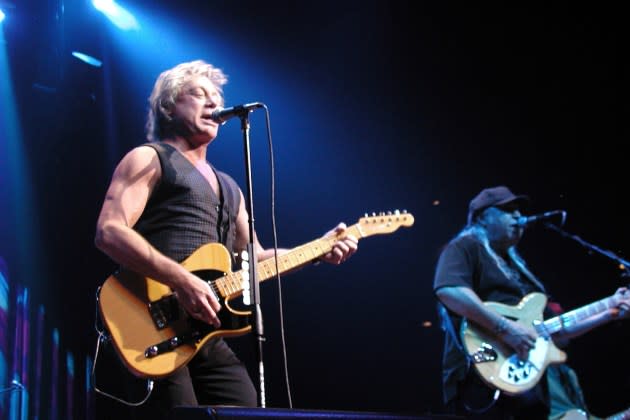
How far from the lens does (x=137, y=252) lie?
8.92ft

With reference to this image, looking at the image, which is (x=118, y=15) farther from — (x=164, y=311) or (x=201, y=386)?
(x=201, y=386)

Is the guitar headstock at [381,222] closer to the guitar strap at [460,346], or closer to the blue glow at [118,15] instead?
the guitar strap at [460,346]

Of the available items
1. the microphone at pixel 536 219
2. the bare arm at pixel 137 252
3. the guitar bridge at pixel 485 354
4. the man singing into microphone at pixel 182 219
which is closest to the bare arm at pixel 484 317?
the guitar bridge at pixel 485 354

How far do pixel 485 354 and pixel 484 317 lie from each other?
24 cm

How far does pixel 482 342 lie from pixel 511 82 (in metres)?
3.15

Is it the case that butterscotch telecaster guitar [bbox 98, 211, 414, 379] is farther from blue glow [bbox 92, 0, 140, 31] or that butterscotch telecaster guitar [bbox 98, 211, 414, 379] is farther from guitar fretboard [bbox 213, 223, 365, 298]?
blue glow [bbox 92, 0, 140, 31]

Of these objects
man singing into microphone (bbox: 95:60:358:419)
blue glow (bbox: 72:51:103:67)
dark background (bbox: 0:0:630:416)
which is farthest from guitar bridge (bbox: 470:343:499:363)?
blue glow (bbox: 72:51:103:67)

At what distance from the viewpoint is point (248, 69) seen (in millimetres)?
6281

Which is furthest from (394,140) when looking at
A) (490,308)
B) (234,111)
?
(234,111)

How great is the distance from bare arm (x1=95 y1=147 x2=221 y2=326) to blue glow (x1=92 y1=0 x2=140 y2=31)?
3.27m

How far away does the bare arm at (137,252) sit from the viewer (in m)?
2.71

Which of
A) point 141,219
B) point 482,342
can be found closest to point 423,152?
point 482,342

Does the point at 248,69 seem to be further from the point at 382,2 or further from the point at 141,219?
the point at 141,219

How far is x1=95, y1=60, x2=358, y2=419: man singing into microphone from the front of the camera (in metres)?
2.72
